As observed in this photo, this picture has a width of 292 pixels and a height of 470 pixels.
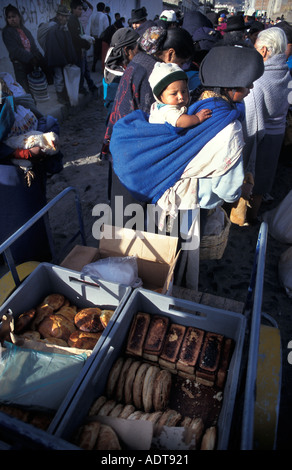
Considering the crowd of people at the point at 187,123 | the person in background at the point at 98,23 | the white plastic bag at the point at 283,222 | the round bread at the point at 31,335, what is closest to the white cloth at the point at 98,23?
the person in background at the point at 98,23

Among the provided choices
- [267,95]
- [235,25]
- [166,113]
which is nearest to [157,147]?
[166,113]

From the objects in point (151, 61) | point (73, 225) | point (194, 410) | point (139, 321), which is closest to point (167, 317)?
point (139, 321)

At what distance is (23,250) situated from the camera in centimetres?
296

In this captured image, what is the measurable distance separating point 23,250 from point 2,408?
178 centimetres

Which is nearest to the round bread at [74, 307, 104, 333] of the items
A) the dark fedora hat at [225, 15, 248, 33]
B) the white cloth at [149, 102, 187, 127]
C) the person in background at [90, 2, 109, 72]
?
the white cloth at [149, 102, 187, 127]

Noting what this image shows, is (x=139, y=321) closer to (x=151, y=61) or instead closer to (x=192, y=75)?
(x=151, y=61)

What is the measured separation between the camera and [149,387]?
1.55 m

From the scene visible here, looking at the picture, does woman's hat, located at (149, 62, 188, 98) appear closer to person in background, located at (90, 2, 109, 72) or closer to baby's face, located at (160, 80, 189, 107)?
baby's face, located at (160, 80, 189, 107)

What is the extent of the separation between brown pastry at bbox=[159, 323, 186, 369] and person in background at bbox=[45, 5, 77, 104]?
758 centimetres

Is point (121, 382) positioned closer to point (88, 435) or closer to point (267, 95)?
point (88, 435)

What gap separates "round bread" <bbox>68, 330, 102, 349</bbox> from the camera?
5.66ft

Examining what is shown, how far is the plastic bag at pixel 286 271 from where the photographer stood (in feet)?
10.5
